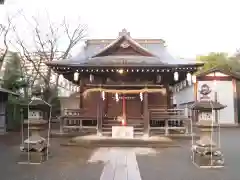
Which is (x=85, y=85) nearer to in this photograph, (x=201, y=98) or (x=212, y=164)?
(x=212, y=164)

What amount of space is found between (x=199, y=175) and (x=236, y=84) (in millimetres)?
20038

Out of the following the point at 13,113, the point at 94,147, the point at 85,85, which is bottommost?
the point at 94,147

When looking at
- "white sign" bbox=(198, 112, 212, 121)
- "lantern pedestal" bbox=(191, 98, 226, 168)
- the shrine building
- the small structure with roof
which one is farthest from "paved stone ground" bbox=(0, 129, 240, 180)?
the small structure with roof

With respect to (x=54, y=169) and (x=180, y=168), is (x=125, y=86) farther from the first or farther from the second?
(x=54, y=169)

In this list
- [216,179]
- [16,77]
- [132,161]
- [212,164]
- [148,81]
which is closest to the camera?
[216,179]

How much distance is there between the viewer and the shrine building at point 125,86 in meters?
14.7

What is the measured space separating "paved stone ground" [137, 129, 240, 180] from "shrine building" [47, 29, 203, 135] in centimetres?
447

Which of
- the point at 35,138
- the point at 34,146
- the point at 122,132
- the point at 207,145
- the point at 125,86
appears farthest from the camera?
the point at 125,86

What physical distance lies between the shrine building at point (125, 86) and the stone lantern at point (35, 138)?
5.55m

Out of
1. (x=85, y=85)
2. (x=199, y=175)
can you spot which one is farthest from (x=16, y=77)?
(x=199, y=175)

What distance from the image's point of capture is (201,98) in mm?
→ 24766

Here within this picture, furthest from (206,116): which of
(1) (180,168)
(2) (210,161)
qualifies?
(1) (180,168)

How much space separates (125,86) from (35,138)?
7.49 m

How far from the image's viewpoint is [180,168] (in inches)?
312
